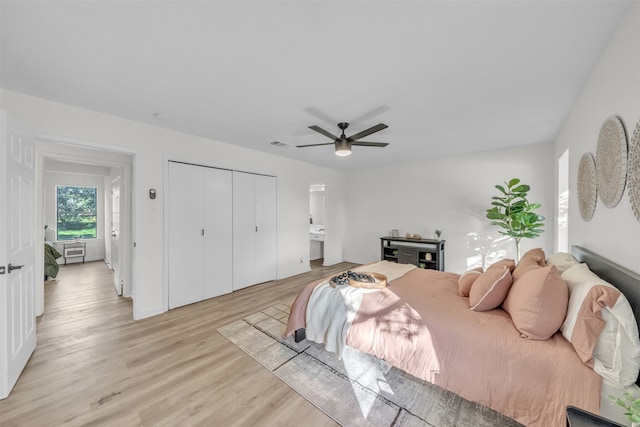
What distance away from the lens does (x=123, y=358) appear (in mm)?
2262

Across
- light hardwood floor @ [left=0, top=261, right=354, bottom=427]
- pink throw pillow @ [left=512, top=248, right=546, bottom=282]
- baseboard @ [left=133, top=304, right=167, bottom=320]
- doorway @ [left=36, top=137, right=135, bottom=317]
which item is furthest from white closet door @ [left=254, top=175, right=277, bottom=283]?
pink throw pillow @ [left=512, top=248, right=546, bottom=282]

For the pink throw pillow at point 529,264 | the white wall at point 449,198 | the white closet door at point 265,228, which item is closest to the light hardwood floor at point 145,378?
the white closet door at point 265,228

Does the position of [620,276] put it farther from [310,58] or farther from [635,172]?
[310,58]

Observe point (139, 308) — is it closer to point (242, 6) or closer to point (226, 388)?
point (226, 388)

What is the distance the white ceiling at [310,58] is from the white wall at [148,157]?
0.19m

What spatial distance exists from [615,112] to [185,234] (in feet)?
14.9

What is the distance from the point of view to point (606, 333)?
124cm

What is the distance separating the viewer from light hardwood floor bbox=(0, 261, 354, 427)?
5.36 feet

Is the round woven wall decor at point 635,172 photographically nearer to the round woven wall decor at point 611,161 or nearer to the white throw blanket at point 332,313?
the round woven wall decor at point 611,161

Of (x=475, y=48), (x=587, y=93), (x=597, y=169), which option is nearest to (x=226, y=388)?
(x=475, y=48)

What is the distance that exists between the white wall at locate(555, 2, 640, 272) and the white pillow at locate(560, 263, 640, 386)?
30cm

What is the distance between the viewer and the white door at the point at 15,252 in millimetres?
1749

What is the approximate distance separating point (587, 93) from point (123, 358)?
492 centimetres

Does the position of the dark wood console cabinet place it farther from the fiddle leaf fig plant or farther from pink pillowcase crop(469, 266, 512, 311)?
pink pillowcase crop(469, 266, 512, 311)
